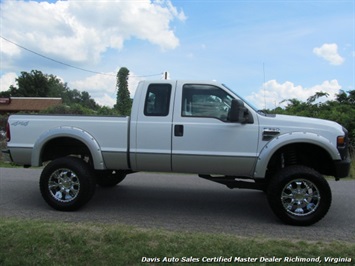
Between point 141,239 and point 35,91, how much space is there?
8132 centimetres

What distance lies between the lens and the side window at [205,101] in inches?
230

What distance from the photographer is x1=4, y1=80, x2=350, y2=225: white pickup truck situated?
554cm

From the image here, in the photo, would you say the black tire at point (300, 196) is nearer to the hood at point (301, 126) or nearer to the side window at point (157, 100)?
the hood at point (301, 126)

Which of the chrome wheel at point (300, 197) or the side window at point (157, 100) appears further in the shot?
the side window at point (157, 100)

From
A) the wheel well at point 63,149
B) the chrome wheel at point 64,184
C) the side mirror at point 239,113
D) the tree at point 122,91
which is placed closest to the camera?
the side mirror at point 239,113

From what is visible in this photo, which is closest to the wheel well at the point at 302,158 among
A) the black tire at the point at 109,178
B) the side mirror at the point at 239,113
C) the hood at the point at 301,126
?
the hood at the point at 301,126

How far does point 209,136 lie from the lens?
574 centimetres

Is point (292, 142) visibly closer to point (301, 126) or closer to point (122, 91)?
point (301, 126)

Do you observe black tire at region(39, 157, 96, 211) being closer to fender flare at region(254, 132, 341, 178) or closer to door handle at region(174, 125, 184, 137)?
door handle at region(174, 125, 184, 137)

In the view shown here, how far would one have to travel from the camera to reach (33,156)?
6156mm

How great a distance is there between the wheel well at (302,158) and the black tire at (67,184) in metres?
2.89

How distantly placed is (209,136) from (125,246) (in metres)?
2.23

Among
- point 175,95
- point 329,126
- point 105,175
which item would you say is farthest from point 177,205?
point 329,126

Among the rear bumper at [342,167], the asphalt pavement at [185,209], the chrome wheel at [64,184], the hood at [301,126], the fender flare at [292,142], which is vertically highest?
the hood at [301,126]
